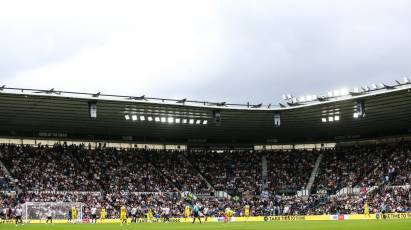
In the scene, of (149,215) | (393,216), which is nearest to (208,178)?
(149,215)

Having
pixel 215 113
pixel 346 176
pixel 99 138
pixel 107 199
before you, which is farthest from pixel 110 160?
pixel 346 176

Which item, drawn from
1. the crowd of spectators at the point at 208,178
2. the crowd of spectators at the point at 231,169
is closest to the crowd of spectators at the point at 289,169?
the crowd of spectators at the point at 208,178

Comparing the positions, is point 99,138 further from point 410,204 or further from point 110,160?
point 410,204

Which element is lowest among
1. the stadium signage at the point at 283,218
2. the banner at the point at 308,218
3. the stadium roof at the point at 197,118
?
the stadium signage at the point at 283,218

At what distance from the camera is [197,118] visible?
63.0 meters

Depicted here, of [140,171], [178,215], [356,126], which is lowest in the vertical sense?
[178,215]

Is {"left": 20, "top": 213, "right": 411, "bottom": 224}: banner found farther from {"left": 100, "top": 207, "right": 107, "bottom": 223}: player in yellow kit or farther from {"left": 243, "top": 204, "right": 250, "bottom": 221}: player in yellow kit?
{"left": 243, "top": 204, "right": 250, "bottom": 221}: player in yellow kit

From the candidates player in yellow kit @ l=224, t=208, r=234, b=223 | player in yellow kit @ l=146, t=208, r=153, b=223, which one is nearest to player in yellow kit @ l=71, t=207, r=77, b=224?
player in yellow kit @ l=146, t=208, r=153, b=223

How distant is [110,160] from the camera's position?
2638 inches

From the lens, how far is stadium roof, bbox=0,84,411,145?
53.5 meters

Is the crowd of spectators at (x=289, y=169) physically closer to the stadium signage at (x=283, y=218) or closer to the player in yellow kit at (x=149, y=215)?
the stadium signage at (x=283, y=218)

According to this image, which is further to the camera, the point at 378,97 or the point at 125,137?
the point at 125,137

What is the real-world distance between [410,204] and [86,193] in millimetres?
31996

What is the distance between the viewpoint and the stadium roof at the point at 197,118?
53.5m
